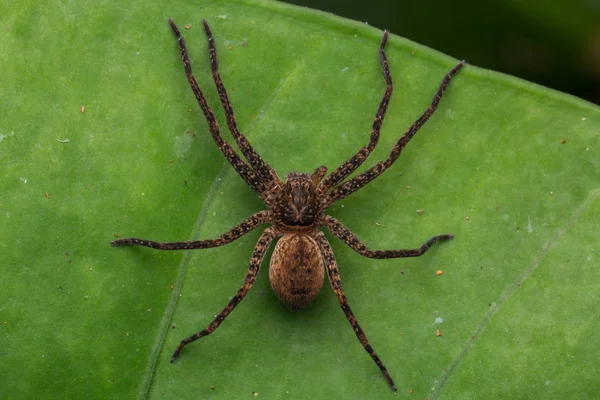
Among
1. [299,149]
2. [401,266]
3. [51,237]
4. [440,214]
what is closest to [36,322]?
[51,237]

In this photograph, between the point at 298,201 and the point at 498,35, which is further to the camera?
the point at 498,35

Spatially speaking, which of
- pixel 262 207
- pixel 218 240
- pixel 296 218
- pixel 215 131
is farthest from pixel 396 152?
pixel 218 240

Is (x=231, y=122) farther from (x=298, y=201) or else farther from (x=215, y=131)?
(x=298, y=201)

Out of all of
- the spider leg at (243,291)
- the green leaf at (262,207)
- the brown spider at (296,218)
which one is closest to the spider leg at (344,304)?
the brown spider at (296,218)

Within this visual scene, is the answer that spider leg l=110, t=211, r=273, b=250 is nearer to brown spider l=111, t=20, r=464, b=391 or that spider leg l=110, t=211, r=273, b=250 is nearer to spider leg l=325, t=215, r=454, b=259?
brown spider l=111, t=20, r=464, b=391

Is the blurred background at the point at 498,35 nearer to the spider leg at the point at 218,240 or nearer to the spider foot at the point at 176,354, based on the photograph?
the spider leg at the point at 218,240
